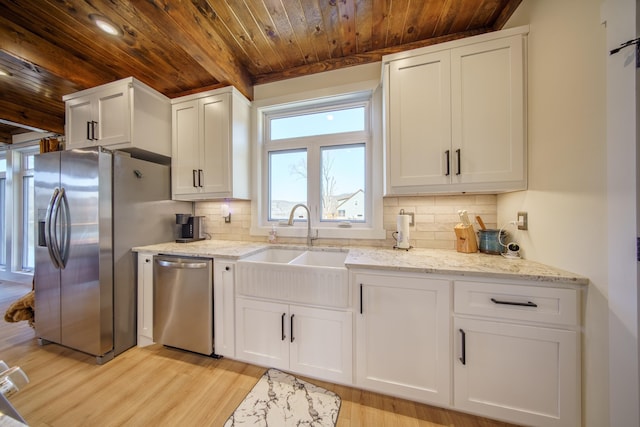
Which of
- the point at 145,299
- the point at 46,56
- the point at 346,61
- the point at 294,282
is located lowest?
the point at 145,299

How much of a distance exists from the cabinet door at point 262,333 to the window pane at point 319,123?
1.74m

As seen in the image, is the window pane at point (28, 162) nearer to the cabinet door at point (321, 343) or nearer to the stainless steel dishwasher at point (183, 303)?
the stainless steel dishwasher at point (183, 303)

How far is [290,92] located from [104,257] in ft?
7.43

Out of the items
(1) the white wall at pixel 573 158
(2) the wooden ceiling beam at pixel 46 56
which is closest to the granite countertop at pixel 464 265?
(1) the white wall at pixel 573 158

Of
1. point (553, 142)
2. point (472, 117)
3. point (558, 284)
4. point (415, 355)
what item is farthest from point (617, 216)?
point (415, 355)

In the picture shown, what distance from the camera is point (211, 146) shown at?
7.13ft

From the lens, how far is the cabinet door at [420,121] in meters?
1.55

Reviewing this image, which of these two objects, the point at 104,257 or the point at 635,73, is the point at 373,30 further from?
the point at 104,257

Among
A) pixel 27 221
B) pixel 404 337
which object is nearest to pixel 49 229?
pixel 404 337

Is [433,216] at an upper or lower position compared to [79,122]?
lower

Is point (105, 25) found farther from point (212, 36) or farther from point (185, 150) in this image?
point (185, 150)

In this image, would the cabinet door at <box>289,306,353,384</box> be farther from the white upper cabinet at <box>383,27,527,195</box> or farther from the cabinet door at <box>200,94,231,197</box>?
Result: the cabinet door at <box>200,94,231,197</box>

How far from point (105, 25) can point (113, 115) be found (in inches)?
28.4

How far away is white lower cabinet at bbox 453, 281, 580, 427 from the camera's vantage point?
108 centimetres
